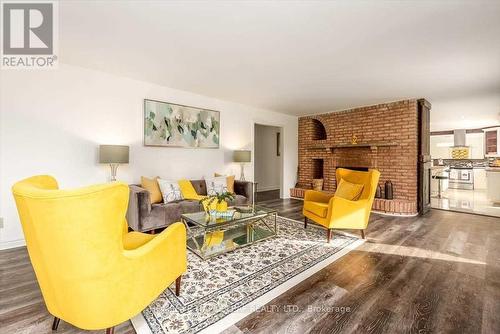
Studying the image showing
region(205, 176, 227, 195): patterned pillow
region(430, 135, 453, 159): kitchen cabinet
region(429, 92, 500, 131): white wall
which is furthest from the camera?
region(430, 135, 453, 159): kitchen cabinet

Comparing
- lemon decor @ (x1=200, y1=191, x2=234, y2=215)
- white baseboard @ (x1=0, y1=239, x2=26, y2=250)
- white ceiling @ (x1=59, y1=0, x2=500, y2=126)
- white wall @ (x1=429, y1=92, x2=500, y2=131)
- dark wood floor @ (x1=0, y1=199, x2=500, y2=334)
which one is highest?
white wall @ (x1=429, y1=92, x2=500, y2=131)

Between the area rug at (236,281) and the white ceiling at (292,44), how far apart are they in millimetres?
2381

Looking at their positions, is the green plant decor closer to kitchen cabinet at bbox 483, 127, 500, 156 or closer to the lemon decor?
the lemon decor

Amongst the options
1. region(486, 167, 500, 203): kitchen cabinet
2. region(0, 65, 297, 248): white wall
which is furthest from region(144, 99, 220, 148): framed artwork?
region(486, 167, 500, 203): kitchen cabinet

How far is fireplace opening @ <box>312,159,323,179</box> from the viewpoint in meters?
6.62

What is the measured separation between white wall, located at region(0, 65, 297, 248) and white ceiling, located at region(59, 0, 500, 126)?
A: 0.32m

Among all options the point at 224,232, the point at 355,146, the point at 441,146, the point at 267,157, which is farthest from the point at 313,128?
the point at 441,146

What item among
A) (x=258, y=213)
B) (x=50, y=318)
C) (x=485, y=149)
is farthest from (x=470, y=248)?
(x=485, y=149)

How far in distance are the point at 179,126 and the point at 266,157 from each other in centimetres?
413

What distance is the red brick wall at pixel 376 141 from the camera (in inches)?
185

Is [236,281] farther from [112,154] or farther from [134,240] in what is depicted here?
[112,154]

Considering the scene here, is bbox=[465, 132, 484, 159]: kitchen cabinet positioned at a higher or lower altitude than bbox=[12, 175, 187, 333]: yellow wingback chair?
higher

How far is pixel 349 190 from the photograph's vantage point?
3445 mm

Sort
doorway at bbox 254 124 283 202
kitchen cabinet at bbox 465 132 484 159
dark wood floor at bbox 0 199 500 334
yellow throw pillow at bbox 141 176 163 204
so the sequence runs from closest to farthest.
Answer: dark wood floor at bbox 0 199 500 334 < yellow throw pillow at bbox 141 176 163 204 < doorway at bbox 254 124 283 202 < kitchen cabinet at bbox 465 132 484 159
